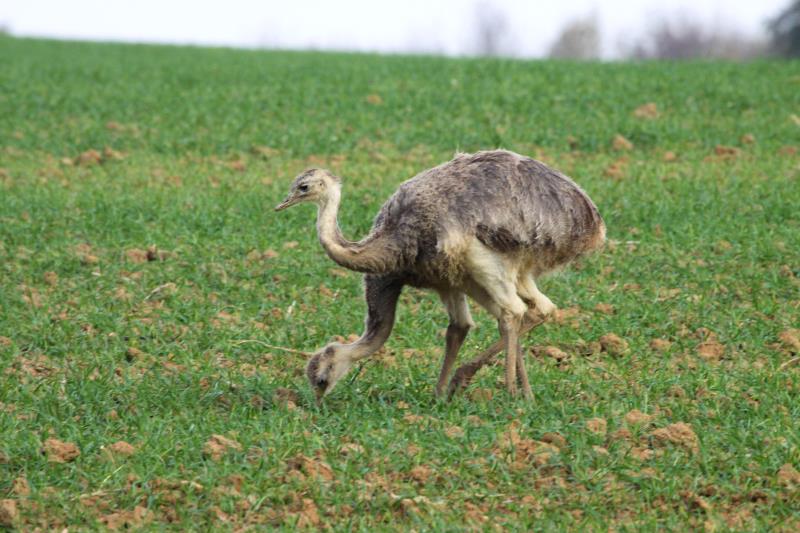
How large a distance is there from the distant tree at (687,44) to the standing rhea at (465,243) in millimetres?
55046

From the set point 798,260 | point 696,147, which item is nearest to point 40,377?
point 798,260

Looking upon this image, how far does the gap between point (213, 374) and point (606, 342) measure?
2233 millimetres

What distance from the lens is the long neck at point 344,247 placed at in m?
6.33

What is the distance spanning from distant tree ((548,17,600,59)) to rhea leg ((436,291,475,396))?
62724 mm

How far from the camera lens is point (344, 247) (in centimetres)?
638

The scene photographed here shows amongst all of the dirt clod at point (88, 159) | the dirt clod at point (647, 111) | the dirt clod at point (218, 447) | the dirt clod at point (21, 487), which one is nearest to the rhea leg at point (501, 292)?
the dirt clod at point (218, 447)

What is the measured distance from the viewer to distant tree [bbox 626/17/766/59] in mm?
62312

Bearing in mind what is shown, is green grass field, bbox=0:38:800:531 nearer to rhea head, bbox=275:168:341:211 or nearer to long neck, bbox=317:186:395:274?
long neck, bbox=317:186:395:274

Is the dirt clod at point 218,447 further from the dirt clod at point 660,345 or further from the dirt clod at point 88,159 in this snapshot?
the dirt clod at point 88,159

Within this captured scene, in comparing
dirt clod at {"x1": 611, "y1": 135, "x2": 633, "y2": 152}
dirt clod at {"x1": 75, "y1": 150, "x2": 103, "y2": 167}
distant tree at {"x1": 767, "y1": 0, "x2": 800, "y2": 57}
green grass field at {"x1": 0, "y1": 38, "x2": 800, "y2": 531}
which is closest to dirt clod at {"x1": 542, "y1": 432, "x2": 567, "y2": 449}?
green grass field at {"x1": 0, "y1": 38, "x2": 800, "y2": 531}

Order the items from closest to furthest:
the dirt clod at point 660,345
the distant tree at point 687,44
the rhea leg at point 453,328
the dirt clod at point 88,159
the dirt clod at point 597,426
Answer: the dirt clod at point 597,426
the rhea leg at point 453,328
the dirt clod at point 660,345
the dirt clod at point 88,159
the distant tree at point 687,44

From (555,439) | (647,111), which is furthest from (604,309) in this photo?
(647,111)

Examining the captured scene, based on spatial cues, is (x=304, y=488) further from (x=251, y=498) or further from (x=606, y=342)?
(x=606, y=342)

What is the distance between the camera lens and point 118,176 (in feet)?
40.5
